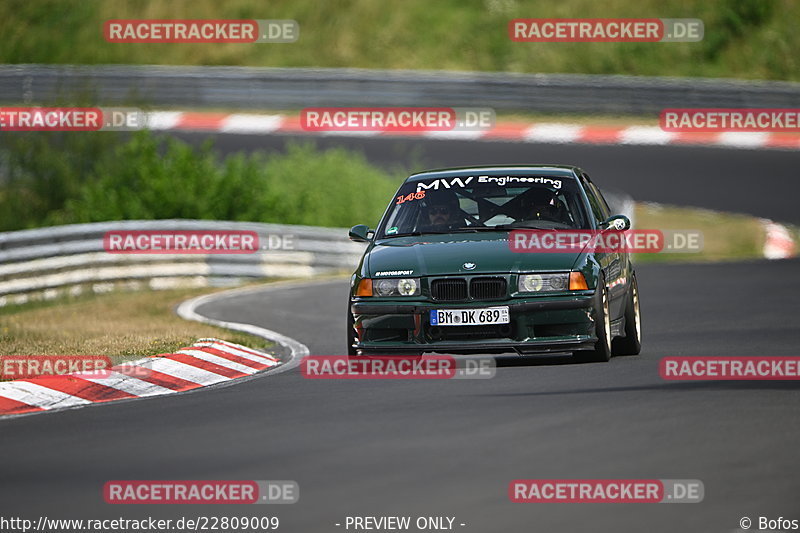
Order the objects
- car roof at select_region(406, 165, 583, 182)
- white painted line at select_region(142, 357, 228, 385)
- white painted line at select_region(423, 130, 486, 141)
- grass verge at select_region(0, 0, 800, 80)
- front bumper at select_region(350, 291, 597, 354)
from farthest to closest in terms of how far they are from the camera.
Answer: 1. grass verge at select_region(0, 0, 800, 80)
2. white painted line at select_region(423, 130, 486, 141)
3. car roof at select_region(406, 165, 583, 182)
4. white painted line at select_region(142, 357, 228, 385)
5. front bumper at select_region(350, 291, 597, 354)

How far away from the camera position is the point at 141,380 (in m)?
12.3

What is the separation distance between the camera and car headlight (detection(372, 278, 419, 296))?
38.6 ft

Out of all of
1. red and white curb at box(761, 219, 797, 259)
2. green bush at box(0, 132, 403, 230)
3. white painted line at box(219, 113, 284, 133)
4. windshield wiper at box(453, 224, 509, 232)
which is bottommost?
windshield wiper at box(453, 224, 509, 232)

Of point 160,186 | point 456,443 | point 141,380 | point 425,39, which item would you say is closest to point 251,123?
point 425,39

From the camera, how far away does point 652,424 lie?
9.16 meters

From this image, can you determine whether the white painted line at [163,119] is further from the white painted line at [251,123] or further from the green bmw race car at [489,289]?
the green bmw race car at [489,289]

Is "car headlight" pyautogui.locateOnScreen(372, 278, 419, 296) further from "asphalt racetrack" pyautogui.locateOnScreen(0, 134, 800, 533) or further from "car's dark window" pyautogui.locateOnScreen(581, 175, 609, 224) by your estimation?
"car's dark window" pyautogui.locateOnScreen(581, 175, 609, 224)

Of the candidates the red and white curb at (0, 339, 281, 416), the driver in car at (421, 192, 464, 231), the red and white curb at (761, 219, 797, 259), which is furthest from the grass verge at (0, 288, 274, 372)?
the red and white curb at (761, 219, 797, 259)

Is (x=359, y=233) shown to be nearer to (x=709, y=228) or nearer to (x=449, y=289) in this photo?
(x=449, y=289)

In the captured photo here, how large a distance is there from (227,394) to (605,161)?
2085cm

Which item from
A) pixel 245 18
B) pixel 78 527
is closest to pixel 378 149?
pixel 245 18

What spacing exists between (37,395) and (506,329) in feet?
11.1

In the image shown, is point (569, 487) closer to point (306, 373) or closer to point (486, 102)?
point (306, 373)

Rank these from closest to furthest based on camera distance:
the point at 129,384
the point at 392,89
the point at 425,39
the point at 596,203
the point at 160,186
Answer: the point at 129,384, the point at 596,203, the point at 160,186, the point at 392,89, the point at 425,39
